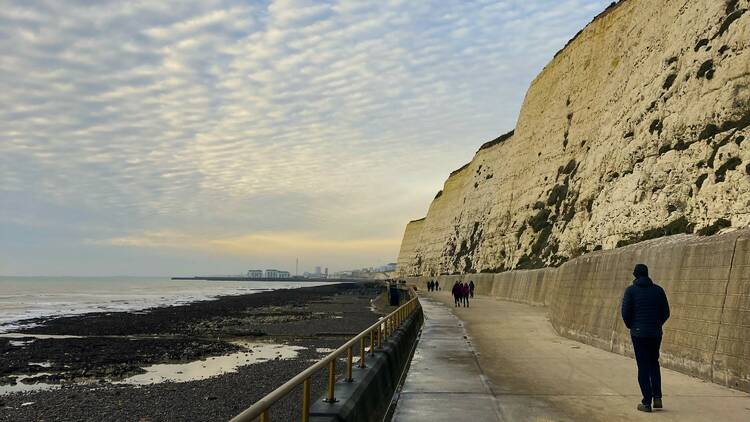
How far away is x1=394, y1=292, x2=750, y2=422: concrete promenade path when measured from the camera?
812cm

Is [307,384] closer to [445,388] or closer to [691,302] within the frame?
[445,388]

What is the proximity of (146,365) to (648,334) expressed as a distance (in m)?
18.9

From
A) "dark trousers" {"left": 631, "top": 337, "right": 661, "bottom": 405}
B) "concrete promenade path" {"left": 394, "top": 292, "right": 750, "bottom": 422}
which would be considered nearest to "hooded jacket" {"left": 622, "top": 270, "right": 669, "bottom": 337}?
"dark trousers" {"left": 631, "top": 337, "right": 661, "bottom": 405}

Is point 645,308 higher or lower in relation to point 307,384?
higher

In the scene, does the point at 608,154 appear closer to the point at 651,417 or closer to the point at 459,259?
the point at 651,417

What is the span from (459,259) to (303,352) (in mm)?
61407

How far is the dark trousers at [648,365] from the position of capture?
820 cm

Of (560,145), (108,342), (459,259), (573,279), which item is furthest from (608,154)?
(459,259)

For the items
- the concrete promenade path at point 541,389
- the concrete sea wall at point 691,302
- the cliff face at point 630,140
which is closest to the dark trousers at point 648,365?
the concrete promenade path at point 541,389

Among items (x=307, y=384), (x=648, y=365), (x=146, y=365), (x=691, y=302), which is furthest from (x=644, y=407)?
(x=146, y=365)

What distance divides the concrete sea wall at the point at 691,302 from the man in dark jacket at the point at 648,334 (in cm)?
194

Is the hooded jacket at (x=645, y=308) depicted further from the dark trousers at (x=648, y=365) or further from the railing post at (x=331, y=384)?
the railing post at (x=331, y=384)

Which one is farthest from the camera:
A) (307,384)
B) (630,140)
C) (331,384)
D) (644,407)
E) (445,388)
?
(630,140)

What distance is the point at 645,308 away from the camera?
8.30 m
